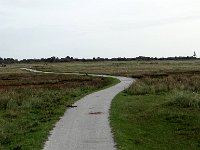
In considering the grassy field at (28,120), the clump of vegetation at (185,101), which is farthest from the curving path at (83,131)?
the clump of vegetation at (185,101)

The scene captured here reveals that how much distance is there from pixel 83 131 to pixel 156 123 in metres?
4.07

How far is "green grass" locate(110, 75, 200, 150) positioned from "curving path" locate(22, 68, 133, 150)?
1.32 ft

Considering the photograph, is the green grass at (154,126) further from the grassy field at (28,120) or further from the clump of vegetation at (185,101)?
the grassy field at (28,120)

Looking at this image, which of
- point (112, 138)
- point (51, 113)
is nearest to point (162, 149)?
point (112, 138)

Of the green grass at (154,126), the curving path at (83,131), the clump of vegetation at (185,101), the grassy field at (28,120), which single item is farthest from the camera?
the clump of vegetation at (185,101)

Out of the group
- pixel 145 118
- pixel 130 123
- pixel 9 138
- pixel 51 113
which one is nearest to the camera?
pixel 9 138

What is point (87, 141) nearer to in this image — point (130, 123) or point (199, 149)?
point (199, 149)

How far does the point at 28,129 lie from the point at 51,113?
14.9 feet

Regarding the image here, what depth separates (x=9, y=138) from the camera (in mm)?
14844

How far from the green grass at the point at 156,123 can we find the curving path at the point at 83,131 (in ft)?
1.32

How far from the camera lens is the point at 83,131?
604 inches

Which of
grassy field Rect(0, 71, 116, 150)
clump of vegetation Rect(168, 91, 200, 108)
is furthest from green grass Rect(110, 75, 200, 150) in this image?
grassy field Rect(0, 71, 116, 150)

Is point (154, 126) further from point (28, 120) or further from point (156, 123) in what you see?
point (28, 120)

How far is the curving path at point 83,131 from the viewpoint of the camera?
41.8 ft
